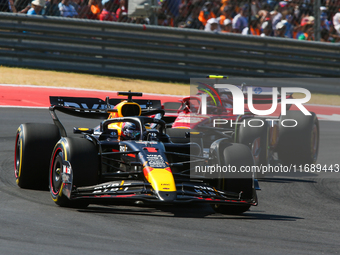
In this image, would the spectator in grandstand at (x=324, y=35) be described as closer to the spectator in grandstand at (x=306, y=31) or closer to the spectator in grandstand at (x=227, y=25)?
the spectator in grandstand at (x=306, y=31)

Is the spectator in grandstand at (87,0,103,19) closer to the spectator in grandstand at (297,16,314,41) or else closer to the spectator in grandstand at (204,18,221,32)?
the spectator in grandstand at (204,18,221,32)

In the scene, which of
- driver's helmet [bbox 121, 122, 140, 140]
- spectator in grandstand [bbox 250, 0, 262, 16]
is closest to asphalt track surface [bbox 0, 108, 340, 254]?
driver's helmet [bbox 121, 122, 140, 140]

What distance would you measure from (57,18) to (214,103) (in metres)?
6.65

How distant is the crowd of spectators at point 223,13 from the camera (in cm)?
1392

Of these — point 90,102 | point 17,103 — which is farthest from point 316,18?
point 90,102

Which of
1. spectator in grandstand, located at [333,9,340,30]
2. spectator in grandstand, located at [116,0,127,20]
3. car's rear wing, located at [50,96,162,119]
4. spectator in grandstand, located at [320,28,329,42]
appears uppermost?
spectator in grandstand, located at [116,0,127,20]

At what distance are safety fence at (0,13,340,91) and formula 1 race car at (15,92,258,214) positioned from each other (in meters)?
7.81

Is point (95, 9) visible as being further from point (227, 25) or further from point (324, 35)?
point (324, 35)

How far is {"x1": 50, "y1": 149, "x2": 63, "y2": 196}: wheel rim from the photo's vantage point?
17.7 ft

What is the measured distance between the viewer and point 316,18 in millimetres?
14984

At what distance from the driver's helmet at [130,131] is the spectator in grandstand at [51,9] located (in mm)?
8552

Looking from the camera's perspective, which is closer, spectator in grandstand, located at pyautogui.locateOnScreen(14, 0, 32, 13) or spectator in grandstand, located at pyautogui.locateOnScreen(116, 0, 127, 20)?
spectator in grandstand, located at pyautogui.locateOnScreen(14, 0, 32, 13)

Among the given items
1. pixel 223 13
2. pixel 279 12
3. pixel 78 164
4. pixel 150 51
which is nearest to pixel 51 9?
pixel 150 51

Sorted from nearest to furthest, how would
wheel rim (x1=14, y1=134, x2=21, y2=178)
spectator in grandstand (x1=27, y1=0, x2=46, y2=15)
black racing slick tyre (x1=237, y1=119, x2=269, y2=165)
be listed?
1. wheel rim (x1=14, y1=134, x2=21, y2=178)
2. black racing slick tyre (x1=237, y1=119, x2=269, y2=165)
3. spectator in grandstand (x1=27, y1=0, x2=46, y2=15)
